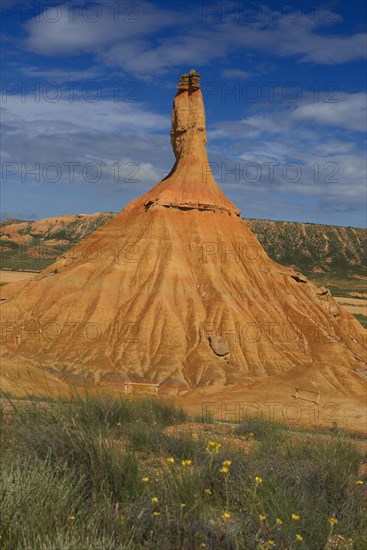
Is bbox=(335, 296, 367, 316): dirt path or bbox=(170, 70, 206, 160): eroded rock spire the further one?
bbox=(335, 296, 367, 316): dirt path

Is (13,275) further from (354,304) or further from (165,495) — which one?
(165,495)

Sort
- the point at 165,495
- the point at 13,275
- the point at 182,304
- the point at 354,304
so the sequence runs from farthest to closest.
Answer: the point at 13,275 < the point at 354,304 < the point at 182,304 < the point at 165,495

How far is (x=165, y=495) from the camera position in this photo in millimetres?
5016

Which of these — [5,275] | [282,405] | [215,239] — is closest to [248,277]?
[215,239]

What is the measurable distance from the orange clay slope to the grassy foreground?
1885 centimetres

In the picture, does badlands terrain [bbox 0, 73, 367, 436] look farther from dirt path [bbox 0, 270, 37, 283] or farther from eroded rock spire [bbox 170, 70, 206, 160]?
dirt path [bbox 0, 270, 37, 283]

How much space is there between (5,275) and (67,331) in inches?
2493

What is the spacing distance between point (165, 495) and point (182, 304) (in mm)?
26409

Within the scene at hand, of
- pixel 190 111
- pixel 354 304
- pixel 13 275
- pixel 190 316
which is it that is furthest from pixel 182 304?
pixel 13 275

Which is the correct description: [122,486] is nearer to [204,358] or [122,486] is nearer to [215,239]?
[204,358]

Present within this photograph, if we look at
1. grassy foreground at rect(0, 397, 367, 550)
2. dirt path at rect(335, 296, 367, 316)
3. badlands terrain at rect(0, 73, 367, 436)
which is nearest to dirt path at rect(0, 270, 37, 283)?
badlands terrain at rect(0, 73, 367, 436)

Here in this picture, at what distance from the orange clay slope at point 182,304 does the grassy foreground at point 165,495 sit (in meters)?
18.9

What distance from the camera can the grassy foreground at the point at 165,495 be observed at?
4402mm

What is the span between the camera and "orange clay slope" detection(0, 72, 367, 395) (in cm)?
2897
